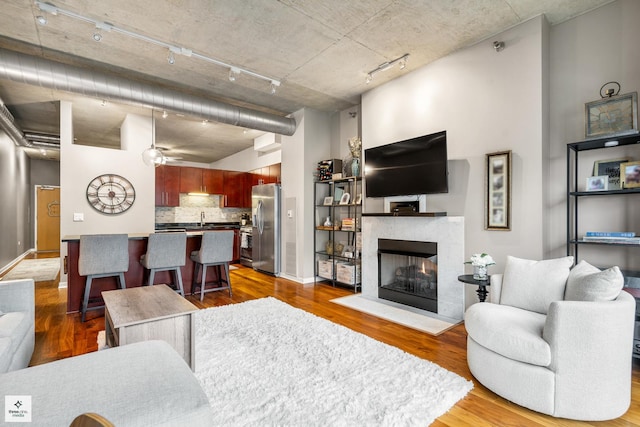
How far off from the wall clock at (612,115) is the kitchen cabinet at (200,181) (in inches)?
290

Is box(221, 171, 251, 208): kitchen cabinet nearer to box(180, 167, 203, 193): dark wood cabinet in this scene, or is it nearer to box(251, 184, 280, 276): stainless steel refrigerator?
box(180, 167, 203, 193): dark wood cabinet

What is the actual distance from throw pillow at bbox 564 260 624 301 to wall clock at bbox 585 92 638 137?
4.19ft

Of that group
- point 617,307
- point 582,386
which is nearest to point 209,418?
point 582,386

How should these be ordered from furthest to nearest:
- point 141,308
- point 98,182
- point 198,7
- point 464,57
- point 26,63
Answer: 1. point 98,182
2. point 464,57
3. point 26,63
4. point 198,7
5. point 141,308

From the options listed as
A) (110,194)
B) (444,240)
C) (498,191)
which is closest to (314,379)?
(444,240)

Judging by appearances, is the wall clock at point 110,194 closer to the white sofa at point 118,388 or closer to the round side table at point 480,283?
the white sofa at point 118,388

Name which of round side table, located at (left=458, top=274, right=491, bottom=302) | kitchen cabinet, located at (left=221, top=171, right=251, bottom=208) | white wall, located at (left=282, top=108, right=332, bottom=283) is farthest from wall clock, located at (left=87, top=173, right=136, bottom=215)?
round side table, located at (left=458, top=274, right=491, bottom=302)

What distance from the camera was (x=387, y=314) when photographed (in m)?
3.85

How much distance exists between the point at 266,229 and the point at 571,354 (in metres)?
5.18

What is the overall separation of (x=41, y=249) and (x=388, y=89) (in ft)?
38.6

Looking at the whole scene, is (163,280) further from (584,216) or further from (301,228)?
(584,216)

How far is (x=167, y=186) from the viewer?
7664mm

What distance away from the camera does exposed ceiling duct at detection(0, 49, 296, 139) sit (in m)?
3.29

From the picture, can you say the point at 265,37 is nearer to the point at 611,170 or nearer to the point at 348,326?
the point at 348,326
